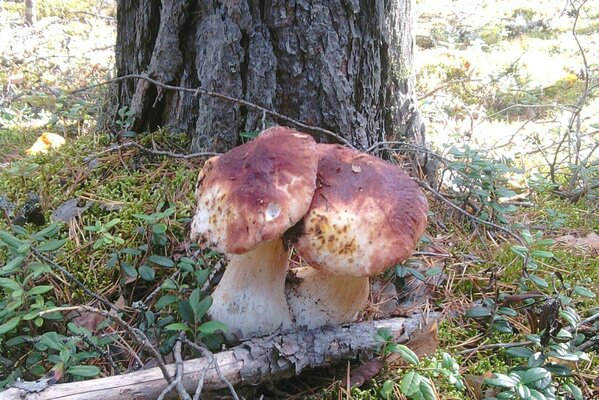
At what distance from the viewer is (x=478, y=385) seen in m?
1.90

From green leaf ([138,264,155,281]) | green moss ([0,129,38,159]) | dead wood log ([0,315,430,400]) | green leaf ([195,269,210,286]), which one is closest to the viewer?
dead wood log ([0,315,430,400])

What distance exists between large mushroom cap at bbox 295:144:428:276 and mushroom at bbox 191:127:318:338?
0.26ft

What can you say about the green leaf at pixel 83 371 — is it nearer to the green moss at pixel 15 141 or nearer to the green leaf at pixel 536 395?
the green leaf at pixel 536 395

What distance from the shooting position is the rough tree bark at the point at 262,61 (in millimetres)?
2691

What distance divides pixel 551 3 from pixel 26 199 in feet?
35.7

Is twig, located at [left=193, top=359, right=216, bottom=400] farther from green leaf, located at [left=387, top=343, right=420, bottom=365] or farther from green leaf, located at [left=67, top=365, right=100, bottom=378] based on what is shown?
green leaf, located at [left=387, top=343, right=420, bottom=365]

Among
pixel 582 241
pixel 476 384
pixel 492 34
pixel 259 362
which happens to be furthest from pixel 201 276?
pixel 492 34

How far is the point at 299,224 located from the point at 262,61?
1.29 metres

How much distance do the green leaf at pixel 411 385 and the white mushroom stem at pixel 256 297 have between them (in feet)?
1.95

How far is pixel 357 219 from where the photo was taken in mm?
1750

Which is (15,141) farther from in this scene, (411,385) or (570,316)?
(570,316)

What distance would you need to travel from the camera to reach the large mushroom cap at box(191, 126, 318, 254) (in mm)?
1708

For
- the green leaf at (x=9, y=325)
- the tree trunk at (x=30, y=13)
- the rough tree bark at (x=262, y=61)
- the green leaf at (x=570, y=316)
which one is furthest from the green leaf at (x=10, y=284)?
the tree trunk at (x=30, y=13)

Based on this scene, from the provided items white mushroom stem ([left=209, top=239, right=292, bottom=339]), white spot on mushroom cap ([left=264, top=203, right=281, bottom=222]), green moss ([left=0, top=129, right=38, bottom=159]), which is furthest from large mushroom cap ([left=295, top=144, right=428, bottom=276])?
green moss ([left=0, top=129, right=38, bottom=159])
